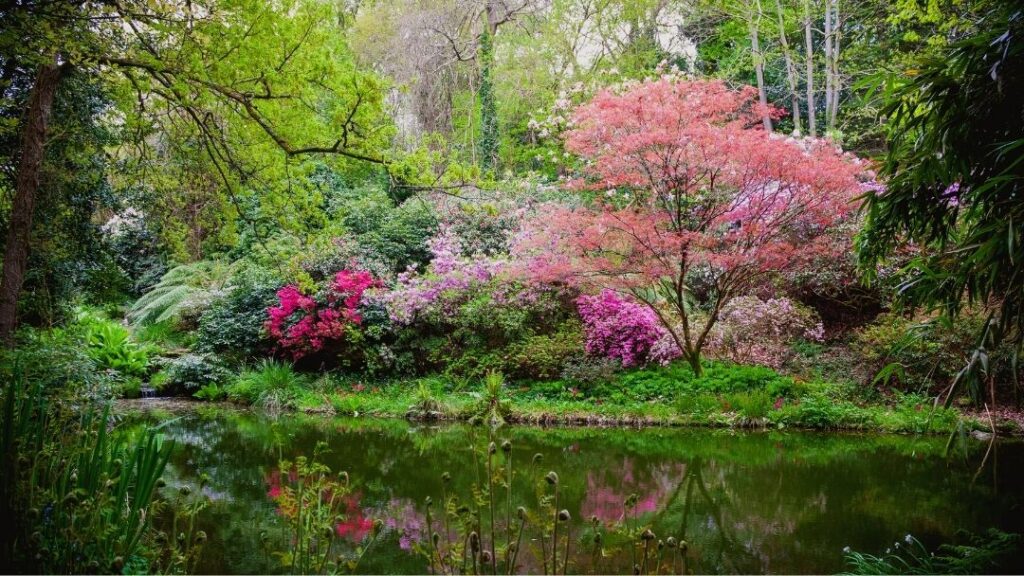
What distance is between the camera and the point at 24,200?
16.1 ft

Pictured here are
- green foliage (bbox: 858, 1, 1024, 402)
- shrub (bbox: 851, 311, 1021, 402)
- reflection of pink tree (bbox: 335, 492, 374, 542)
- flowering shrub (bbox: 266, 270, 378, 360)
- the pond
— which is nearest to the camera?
green foliage (bbox: 858, 1, 1024, 402)

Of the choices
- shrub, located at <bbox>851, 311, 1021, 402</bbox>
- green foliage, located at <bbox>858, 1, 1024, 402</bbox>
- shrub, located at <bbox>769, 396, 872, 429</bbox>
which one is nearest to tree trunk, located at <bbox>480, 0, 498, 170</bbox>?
shrub, located at <bbox>851, 311, 1021, 402</bbox>

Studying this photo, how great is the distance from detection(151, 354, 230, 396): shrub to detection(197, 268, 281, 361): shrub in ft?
1.56

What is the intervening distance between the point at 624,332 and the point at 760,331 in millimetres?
2360

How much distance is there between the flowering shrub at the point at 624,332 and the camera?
10195 mm

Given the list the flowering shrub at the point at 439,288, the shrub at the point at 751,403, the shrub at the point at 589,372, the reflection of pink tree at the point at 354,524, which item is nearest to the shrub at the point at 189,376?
the flowering shrub at the point at 439,288

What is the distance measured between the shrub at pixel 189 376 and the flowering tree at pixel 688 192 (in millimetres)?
6173

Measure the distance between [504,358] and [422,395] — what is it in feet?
5.33

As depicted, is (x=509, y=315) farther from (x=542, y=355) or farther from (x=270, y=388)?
(x=270, y=388)

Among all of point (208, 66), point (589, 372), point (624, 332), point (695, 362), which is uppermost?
point (208, 66)

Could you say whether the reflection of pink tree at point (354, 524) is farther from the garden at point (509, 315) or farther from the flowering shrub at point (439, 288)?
the flowering shrub at point (439, 288)

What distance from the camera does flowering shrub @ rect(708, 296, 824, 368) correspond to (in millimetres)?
10391

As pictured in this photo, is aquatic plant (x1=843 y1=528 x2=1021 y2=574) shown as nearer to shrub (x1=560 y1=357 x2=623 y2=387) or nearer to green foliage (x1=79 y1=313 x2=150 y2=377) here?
shrub (x1=560 y1=357 x2=623 y2=387)

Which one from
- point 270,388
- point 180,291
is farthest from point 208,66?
point 180,291
